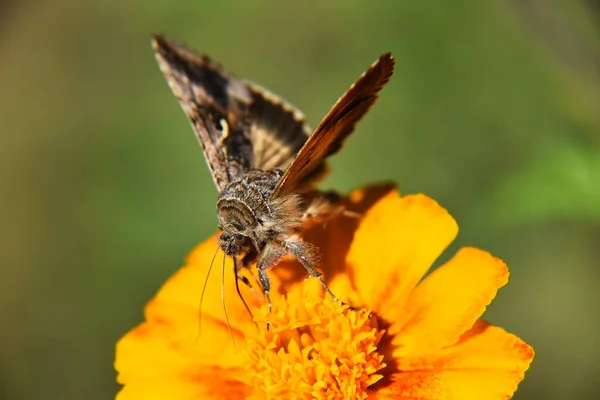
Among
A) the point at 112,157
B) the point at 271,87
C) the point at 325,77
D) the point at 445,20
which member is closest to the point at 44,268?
the point at 112,157

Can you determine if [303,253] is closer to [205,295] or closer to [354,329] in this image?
[354,329]

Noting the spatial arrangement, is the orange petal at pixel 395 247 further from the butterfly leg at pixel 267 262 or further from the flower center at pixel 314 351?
the butterfly leg at pixel 267 262

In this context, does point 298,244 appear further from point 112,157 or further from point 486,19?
point 112,157

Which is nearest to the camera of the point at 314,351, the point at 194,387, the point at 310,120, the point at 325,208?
the point at 314,351

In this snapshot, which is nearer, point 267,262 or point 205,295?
point 267,262

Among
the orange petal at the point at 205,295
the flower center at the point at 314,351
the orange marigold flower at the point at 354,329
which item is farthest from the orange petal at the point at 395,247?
the orange petal at the point at 205,295

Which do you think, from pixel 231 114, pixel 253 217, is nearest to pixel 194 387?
pixel 253 217

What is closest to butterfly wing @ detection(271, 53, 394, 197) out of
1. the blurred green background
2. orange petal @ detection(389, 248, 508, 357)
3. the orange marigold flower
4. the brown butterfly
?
the brown butterfly
